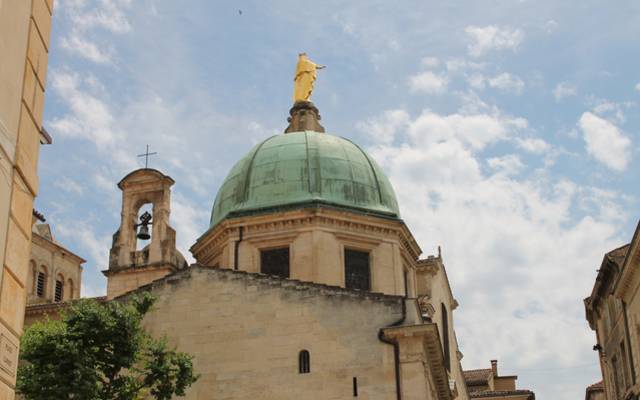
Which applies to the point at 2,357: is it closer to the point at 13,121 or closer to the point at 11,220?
the point at 11,220

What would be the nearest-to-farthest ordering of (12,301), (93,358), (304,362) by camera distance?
(12,301), (93,358), (304,362)

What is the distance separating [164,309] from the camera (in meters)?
28.7

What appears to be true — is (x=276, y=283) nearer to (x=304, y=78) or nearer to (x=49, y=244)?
(x=304, y=78)

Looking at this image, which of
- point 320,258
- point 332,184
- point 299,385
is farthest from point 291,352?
point 332,184

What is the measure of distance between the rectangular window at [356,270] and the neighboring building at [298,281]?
0.16 ft

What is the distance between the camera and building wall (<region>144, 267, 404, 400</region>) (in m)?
26.7

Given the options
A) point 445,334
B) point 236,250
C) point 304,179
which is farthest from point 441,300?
point 236,250

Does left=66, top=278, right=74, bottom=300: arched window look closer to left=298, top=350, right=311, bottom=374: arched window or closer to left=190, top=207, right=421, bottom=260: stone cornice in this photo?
left=190, top=207, right=421, bottom=260: stone cornice

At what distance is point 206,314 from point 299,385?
3.78 m

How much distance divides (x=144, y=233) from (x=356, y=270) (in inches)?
310

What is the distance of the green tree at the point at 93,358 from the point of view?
72.5 ft

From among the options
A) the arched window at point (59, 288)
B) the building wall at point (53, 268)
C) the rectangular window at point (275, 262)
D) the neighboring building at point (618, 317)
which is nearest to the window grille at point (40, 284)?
the building wall at point (53, 268)

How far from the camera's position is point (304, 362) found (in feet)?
89.1

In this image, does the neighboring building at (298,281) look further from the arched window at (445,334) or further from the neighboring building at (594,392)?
the neighboring building at (594,392)
